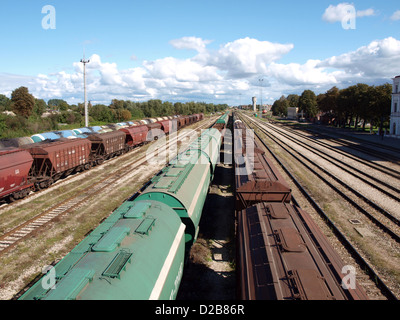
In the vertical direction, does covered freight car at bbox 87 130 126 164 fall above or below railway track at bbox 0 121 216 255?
above

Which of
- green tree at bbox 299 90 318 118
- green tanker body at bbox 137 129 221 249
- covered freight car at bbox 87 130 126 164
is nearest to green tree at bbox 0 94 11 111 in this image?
covered freight car at bbox 87 130 126 164

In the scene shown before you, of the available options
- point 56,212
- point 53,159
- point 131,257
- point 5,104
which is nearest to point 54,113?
point 5,104

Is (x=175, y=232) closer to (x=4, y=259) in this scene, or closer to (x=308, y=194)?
(x=4, y=259)

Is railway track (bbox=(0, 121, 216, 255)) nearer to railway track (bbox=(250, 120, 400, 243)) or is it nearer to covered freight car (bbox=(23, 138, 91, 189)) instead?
covered freight car (bbox=(23, 138, 91, 189))

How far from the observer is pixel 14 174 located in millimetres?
17922

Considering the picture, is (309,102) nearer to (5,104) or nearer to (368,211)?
(368,211)

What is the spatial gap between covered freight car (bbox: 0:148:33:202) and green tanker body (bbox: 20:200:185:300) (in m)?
13.6

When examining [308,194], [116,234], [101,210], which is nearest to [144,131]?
[101,210]

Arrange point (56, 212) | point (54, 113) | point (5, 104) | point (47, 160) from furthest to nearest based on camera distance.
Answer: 1. point (5, 104)
2. point (54, 113)
3. point (47, 160)
4. point (56, 212)

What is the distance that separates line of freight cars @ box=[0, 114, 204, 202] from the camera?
17.8 meters

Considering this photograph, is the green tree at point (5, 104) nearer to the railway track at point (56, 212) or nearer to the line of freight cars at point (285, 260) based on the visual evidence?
the railway track at point (56, 212)

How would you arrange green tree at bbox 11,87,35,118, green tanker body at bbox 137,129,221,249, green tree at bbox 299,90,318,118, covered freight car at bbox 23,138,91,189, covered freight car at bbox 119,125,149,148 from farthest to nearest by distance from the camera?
1. green tree at bbox 299,90,318,118
2. green tree at bbox 11,87,35,118
3. covered freight car at bbox 119,125,149,148
4. covered freight car at bbox 23,138,91,189
5. green tanker body at bbox 137,129,221,249

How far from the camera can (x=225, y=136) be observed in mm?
38719

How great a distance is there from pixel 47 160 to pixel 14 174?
3.48 m
